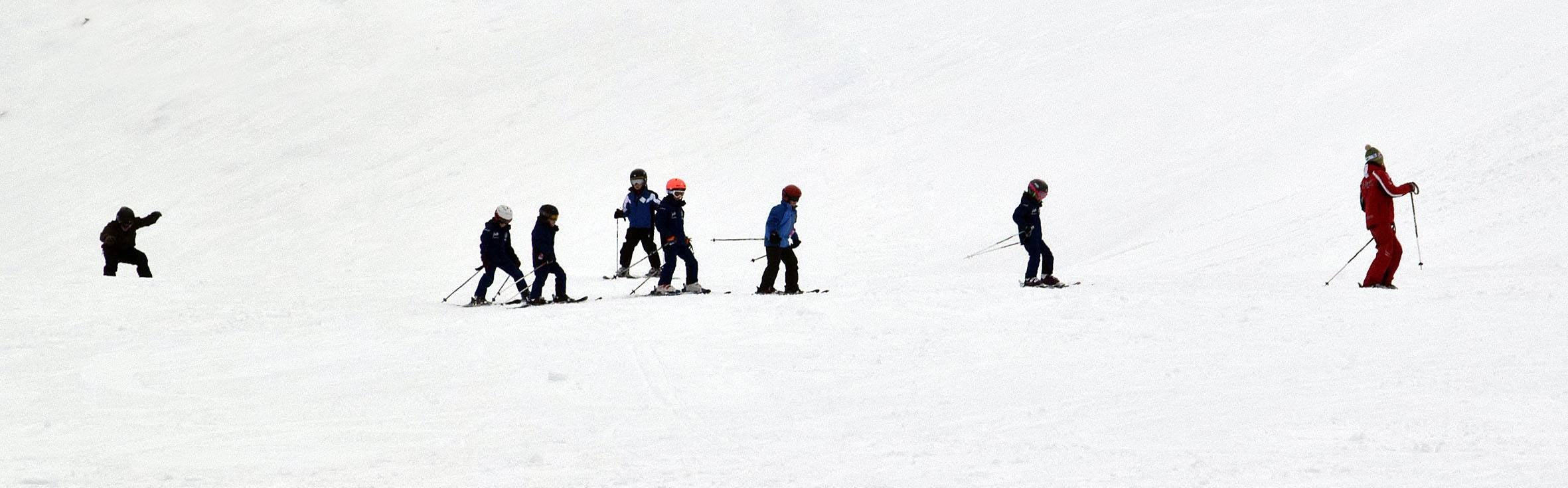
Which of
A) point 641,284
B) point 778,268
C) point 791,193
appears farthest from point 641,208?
point 791,193

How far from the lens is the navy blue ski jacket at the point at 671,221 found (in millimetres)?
12484

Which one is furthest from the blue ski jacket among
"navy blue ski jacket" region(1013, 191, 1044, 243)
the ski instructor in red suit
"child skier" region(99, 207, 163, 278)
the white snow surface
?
"child skier" region(99, 207, 163, 278)

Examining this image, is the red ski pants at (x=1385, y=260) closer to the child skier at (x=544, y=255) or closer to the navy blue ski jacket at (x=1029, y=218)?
the navy blue ski jacket at (x=1029, y=218)

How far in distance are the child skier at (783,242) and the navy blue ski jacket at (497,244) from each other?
2.18 metres

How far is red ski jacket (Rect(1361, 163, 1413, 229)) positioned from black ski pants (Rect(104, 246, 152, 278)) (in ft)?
41.5

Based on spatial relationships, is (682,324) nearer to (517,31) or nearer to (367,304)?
(367,304)

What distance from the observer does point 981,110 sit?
24281 mm

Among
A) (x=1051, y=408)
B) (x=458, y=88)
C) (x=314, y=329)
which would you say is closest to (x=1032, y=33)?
(x=458, y=88)

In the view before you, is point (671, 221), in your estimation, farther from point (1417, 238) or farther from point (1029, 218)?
point (1417, 238)

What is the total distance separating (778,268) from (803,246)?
7.35 m

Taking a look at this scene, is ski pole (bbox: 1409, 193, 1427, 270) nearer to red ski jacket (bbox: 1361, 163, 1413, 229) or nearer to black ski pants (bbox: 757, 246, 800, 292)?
red ski jacket (bbox: 1361, 163, 1413, 229)

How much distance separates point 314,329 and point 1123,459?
684 centimetres

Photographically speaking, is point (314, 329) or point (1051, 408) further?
point (314, 329)

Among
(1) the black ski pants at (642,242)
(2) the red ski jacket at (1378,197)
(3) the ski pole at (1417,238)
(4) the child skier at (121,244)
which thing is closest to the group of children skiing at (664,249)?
(1) the black ski pants at (642,242)
